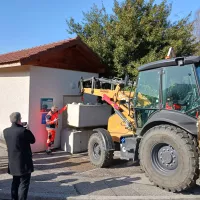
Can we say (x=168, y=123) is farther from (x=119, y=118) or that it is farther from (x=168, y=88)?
(x=119, y=118)

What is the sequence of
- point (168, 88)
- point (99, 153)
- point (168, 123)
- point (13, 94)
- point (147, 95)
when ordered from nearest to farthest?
point (168, 123) → point (168, 88) → point (147, 95) → point (99, 153) → point (13, 94)

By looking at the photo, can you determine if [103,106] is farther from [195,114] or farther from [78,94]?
[195,114]

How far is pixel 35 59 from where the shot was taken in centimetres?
802

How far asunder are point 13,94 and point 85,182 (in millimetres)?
5048

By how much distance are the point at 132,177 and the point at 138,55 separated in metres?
6.27

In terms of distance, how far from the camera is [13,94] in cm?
916

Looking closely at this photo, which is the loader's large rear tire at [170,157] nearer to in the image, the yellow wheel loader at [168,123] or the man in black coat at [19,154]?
the yellow wheel loader at [168,123]

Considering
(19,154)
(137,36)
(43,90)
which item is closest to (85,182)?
(19,154)

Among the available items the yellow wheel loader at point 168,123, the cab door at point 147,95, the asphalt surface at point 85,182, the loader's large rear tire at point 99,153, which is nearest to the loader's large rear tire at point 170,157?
the yellow wheel loader at point 168,123

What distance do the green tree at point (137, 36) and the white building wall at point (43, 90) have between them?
7.61 ft

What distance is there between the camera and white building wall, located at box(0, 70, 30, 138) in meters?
8.38

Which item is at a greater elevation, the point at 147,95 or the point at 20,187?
the point at 147,95

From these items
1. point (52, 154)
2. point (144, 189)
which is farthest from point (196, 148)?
point (52, 154)

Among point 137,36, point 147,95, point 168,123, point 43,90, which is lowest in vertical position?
point 168,123
